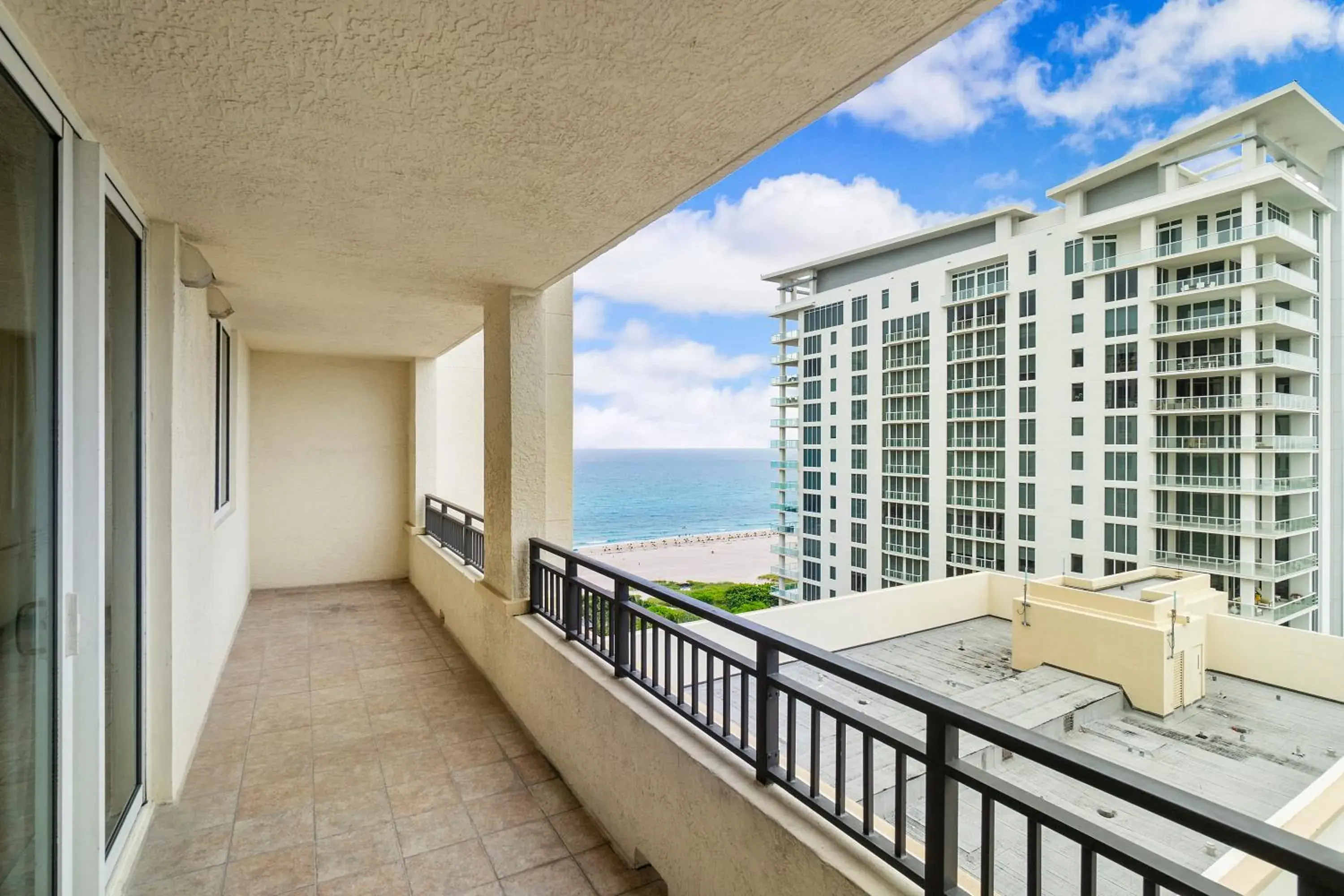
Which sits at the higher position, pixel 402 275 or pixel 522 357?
pixel 402 275

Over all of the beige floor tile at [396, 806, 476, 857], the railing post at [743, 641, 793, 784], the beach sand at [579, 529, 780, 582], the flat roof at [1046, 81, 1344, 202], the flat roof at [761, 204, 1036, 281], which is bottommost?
the beach sand at [579, 529, 780, 582]

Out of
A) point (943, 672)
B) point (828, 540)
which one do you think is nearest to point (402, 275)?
point (943, 672)

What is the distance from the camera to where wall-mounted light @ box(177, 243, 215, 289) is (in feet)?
8.09

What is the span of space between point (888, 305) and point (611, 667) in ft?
51.6

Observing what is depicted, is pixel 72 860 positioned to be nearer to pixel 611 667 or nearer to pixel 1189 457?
pixel 611 667

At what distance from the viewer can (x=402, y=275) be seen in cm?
308

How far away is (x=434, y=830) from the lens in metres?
2.27

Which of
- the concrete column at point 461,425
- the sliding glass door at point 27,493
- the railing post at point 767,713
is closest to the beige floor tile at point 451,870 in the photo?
the sliding glass door at point 27,493

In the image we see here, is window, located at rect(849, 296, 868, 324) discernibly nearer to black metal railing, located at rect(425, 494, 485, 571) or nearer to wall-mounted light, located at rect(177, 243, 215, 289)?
black metal railing, located at rect(425, 494, 485, 571)

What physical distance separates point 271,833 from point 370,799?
35 cm

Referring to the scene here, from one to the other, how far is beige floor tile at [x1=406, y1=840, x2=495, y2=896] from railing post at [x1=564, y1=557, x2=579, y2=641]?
885 millimetres

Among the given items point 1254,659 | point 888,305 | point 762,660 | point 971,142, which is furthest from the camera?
point 971,142

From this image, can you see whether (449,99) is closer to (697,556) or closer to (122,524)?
(122,524)

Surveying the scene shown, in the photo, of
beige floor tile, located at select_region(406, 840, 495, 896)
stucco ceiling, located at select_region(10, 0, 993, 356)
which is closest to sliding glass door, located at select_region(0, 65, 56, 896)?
stucco ceiling, located at select_region(10, 0, 993, 356)
